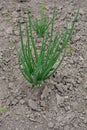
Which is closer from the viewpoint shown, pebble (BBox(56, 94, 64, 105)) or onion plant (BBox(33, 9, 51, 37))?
pebble (BBox(56, 94, 64, 105))

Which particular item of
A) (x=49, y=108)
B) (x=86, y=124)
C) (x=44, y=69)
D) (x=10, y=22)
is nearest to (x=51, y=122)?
(x=49, y=108)

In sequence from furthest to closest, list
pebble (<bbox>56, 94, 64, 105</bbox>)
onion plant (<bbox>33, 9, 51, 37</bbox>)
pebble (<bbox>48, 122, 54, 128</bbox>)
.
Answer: onion plant (<bbox>33, 9, 51, 37</bbox>) → pebble (<bbox>56, 94, 64, 105</bbox>) → pebble (<bbox>48, 122, 54, 128</bbox>)

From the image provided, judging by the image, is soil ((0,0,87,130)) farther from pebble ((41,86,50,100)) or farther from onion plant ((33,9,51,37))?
onion plant ((33,9,51,37))

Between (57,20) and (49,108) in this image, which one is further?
(57,20)

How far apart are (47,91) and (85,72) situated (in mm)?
327

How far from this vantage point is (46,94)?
72.9 inches

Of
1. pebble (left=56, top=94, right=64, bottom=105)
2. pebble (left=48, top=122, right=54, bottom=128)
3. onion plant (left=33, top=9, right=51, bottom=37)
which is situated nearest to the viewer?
pebble (left=48, top=122, right=54, bottom=128)

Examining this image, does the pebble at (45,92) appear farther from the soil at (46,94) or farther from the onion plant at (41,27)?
the onion plant at (41,27)

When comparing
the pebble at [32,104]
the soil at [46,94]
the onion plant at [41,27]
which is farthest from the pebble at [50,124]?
the onion plant at [41,27]

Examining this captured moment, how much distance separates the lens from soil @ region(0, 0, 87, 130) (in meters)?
1.74

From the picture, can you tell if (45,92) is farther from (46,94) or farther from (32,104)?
(32,104)

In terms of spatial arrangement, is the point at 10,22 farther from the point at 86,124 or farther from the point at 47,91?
the point at 86,124

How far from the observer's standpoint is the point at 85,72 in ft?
6.59

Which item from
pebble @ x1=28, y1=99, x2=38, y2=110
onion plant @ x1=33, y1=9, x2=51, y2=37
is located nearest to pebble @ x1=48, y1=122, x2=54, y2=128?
pebble @ x1=28, y1=99, x2=38, y2=110
